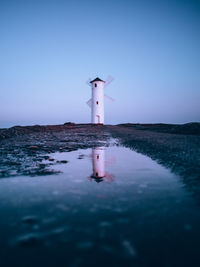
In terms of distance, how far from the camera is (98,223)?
1.83 metres

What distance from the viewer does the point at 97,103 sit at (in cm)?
3734

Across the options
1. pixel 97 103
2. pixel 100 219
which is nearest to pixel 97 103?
pixel 97 103

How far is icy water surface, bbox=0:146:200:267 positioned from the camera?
1368 millimetres

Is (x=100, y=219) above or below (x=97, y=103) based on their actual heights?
below

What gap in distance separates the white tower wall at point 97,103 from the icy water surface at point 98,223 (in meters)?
34.4

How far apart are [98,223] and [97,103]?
36.2 m

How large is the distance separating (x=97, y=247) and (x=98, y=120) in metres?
36.1

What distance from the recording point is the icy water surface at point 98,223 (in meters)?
1.37

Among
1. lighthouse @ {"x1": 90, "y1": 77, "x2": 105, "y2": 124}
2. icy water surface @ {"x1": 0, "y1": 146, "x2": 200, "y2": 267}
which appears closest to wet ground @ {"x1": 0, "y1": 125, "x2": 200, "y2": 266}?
icy water surface @ {"x1": 0, "y1": 146, "x2": 200, "y2": 267}

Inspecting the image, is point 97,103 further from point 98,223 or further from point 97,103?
point 98,223

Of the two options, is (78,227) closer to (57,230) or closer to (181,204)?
(57,230)

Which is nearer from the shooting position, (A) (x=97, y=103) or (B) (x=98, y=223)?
(B) (x=98, y=223)

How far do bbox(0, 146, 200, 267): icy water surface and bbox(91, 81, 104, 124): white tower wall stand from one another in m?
34.4

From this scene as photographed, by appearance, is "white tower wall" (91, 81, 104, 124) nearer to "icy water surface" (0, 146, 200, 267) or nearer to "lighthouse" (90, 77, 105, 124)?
"lighthouse" (90, 77, 105, 124)
